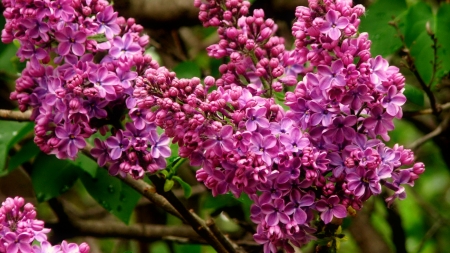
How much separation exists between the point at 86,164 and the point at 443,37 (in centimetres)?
134

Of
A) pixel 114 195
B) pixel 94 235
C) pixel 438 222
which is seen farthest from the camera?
pixel 438 222

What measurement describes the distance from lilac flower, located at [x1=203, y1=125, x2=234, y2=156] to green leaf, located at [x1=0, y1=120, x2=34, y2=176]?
41.6 inches

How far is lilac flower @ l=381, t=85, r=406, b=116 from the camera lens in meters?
1.48

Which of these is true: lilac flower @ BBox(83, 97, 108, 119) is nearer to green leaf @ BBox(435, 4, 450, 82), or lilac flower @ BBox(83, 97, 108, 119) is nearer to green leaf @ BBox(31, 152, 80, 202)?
green leaf @ BBox(31, 152, 80, 202)

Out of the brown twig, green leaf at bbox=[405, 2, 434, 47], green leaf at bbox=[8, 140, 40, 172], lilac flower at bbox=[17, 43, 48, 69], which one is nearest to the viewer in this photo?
lilac flower at bbox=[17, 43, 48, 69]

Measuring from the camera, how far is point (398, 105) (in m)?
1.48

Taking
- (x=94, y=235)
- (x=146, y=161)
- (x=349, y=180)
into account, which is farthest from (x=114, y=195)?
(x=349, y=180)

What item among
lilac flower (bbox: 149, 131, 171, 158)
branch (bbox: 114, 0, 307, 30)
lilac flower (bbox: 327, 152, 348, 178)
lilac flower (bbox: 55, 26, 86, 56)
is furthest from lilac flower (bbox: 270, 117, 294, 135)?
branch (bbox: 114, 0, 307, 30)

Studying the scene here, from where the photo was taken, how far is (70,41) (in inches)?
67.2

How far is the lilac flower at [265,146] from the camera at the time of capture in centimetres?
145

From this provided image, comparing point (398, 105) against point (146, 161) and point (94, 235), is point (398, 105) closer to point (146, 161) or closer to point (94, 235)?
point (146, 161)

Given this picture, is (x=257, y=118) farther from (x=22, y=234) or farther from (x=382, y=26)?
(x=382, y=26)

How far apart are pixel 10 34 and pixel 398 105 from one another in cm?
94

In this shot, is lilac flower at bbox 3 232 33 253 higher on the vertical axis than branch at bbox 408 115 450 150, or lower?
higher
